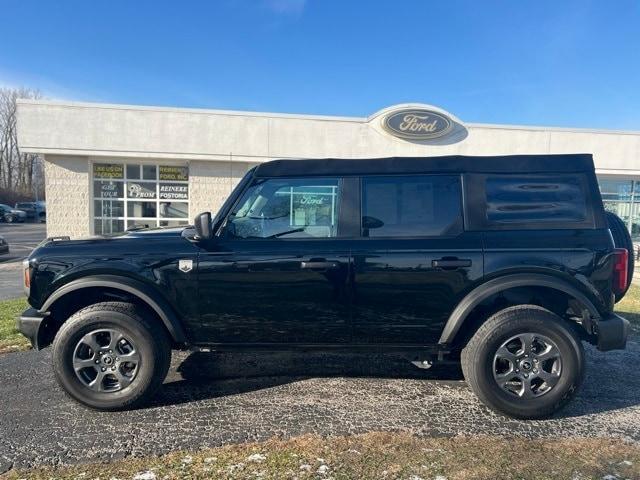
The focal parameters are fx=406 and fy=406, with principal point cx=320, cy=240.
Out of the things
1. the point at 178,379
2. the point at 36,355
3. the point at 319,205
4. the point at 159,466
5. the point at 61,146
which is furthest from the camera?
the point at 61,146

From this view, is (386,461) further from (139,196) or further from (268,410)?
(139,196)

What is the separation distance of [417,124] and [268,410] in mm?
12135

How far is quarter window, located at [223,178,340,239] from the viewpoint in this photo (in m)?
3.31

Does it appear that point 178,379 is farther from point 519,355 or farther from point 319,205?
point 519,355

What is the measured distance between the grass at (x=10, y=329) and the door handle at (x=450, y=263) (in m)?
4.69

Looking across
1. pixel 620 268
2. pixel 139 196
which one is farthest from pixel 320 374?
pixel 139 196

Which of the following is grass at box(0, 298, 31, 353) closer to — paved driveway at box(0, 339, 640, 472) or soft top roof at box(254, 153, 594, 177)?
paved driveway at box(0, 339, 640, 472)

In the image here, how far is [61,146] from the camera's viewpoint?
12852 millimetres

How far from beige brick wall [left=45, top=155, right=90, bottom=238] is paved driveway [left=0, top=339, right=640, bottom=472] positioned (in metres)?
10.4

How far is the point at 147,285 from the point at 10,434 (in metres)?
1.36

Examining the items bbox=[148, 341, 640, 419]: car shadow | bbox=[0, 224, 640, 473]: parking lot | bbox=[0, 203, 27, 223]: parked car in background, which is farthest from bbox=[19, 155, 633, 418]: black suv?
bbox=[0, 203, 27, 223]: parked car in background

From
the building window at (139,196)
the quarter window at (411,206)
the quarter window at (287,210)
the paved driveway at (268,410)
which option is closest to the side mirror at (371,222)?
the quarter window at (411,206)

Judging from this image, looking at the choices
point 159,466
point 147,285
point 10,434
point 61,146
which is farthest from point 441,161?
point 61,146

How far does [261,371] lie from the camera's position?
4.05 m
